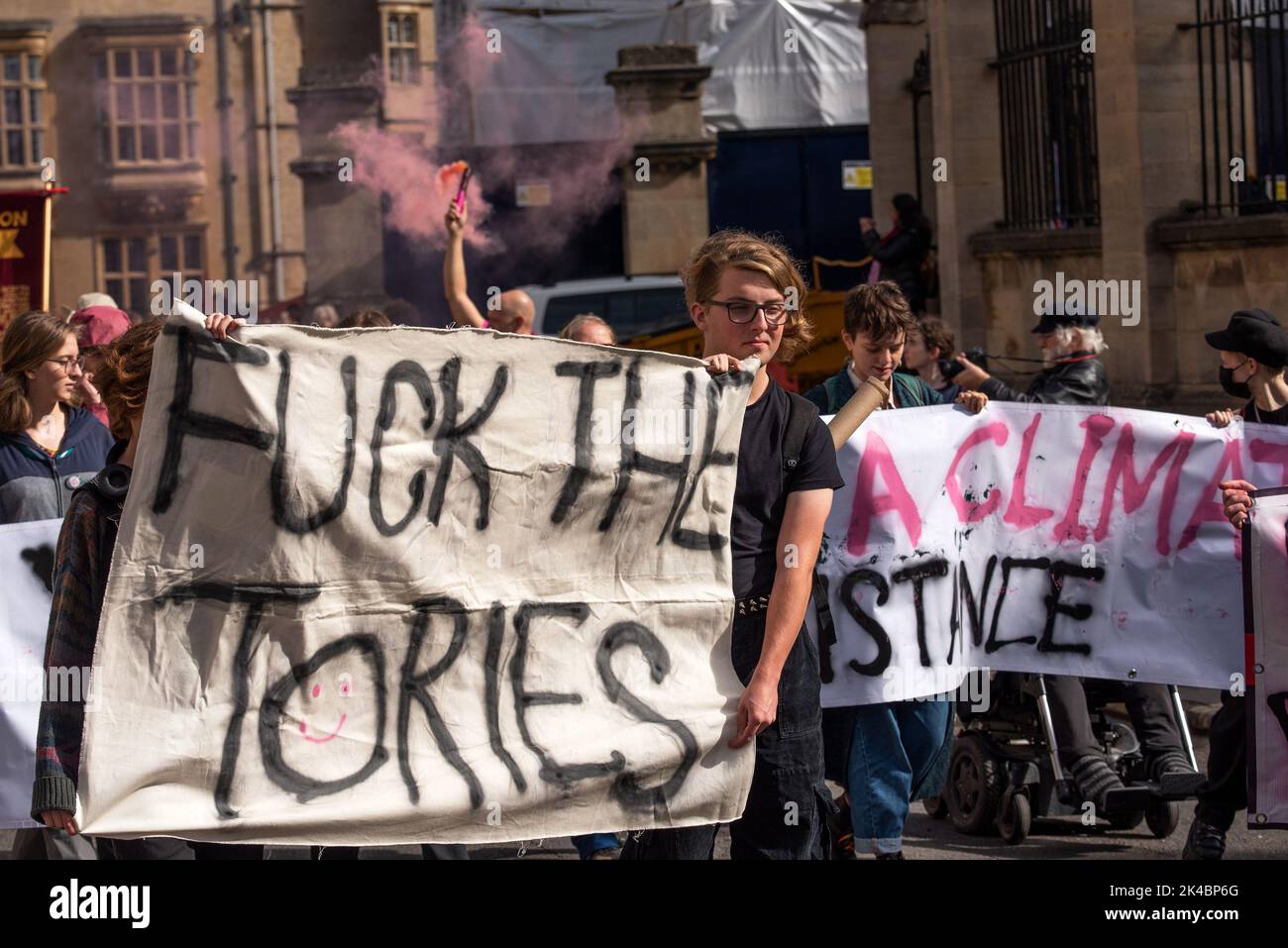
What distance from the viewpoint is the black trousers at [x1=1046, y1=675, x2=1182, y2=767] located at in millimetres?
6875

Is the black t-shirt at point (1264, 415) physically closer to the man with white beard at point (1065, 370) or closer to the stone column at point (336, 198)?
the man with white beard at point (1065, 370)

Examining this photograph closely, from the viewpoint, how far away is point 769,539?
4562 mm

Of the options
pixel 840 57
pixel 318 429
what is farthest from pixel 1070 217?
pixel 840 57

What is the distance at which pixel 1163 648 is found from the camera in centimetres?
673

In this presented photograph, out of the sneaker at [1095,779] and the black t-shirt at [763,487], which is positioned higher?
the black t-shirt at [763,487]

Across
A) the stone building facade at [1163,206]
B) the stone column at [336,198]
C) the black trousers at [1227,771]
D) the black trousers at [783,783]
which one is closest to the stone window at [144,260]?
the stone column at [336,198]

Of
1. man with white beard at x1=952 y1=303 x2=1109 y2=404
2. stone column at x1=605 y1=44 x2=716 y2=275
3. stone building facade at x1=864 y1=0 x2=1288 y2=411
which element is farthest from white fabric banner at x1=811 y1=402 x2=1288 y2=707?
stone column at x1=605 y1=44 x2=716 y2=275

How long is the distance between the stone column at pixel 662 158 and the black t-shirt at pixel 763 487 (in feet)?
71.9

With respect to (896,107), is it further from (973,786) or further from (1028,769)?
(1028,769)

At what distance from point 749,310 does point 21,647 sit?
9.26ft

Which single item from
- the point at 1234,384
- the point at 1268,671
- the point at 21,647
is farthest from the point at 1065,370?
the point at 21,647

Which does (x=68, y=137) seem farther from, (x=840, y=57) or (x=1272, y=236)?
(x=1272, y=236)

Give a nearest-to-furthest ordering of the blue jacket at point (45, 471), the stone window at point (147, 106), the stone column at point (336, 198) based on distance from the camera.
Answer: the blue jacket at point (45, 471)
the stone column at point (336, 198)
the stone window at point (147, 106)

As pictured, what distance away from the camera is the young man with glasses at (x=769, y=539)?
14.6 feet
